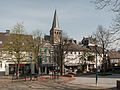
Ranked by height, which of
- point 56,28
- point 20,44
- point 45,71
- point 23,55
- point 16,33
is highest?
point 56,28

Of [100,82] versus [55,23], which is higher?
[55,23]

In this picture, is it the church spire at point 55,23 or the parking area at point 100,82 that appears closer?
the parking area at point 100,82

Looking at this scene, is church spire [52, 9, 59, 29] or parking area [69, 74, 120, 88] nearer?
parking area [69, 74, 120, 88]

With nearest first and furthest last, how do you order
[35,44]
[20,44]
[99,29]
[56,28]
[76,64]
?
[20,44]
[35,44]
[99,29]
[76,64]
[56,28]

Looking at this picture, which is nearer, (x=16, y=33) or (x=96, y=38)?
(x=16, y=33)

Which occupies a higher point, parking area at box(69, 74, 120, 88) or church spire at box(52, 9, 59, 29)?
church spire at box(52, 9, 59, 29)

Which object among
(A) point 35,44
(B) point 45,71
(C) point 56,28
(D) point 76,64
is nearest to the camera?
(A) point 35,44

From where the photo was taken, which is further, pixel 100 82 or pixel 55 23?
pixel 55 23

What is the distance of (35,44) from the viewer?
34719 mm

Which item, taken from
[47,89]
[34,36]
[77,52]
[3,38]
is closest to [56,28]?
[77,52]

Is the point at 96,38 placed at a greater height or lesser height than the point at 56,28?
lesser

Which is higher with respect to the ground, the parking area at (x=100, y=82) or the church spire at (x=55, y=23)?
the church spire at (x=55, y=23)

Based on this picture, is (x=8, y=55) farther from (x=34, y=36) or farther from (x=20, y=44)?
(x=34, y=36)

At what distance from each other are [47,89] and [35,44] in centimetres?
1910
